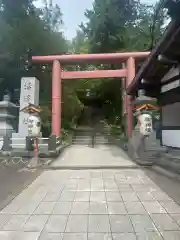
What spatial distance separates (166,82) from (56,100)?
272 inches

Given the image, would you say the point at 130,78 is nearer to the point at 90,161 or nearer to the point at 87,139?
the point at 87,139

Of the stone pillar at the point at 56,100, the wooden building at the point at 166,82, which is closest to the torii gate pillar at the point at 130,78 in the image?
the wooden building at the point at 166,82

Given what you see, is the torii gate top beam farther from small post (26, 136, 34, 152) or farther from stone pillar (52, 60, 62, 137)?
small post (26, 136, 34, 152)

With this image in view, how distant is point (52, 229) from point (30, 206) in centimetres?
141

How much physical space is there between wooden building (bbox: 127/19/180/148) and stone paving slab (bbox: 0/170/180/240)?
360 cm

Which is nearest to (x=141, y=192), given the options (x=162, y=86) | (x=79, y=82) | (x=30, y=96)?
(x=162, y=86)

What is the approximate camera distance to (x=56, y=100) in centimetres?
1582

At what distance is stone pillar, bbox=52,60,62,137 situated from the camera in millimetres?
15656

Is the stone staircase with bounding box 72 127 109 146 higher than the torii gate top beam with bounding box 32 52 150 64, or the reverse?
the torii gate top beam with bounding box 32 52 150 64

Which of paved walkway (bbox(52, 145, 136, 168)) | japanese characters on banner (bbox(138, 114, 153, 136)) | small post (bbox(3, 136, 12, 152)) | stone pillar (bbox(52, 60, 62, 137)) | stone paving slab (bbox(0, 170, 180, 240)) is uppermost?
stone pillar (bbox(52, 60, 62, 137))

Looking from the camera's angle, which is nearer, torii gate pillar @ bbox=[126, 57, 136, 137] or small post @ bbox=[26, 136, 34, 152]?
small post @ bbox=[26, 136, 34, 152]

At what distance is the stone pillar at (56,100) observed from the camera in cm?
1566

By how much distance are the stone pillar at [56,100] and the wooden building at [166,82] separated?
444 centimetres

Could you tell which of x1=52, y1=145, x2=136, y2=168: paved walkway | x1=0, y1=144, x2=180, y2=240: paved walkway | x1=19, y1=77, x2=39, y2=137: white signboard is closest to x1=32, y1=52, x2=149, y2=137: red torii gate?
x1=19, y1=77, x2=39, y2=137: white signboard
